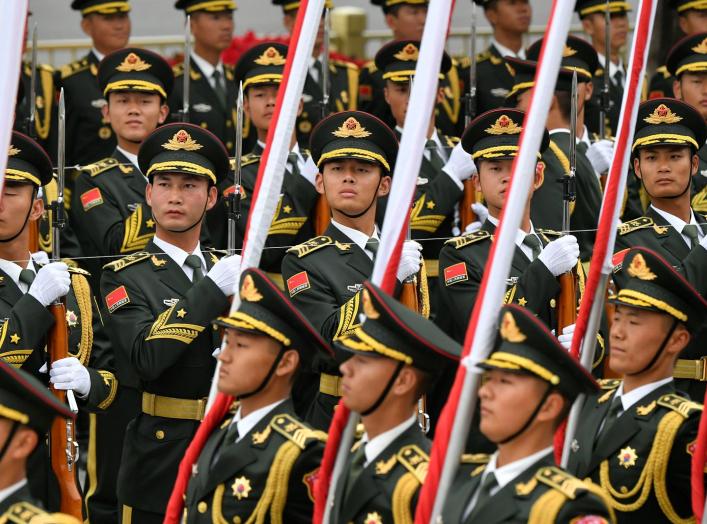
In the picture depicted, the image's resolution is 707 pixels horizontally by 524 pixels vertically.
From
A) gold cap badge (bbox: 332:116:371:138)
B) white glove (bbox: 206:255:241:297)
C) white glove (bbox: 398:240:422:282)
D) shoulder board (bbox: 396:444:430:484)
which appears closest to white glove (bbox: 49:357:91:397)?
white glove (bbox: 206:255:241:297)

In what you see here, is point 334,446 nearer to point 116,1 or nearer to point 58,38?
point 116,1

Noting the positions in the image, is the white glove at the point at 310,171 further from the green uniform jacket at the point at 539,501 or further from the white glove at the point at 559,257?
the green uniform jacket at the point at 539,501

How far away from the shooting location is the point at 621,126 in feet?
28.3

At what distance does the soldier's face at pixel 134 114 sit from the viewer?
12445 millimetres

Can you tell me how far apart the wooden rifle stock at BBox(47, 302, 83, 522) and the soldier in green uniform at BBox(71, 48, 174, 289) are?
1800 mm

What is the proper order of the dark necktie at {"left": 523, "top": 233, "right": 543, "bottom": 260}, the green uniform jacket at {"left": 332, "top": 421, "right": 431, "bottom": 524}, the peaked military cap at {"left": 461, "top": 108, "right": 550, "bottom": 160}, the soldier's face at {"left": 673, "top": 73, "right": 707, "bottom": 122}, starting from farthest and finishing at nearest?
the soldier's face at {"left": 673, "top": 73, "right": 707, "bottom": 122} → the peaked military cap at {"left": 461, "top": 108, "right": 550, "bottom": 160} → the dark necktie at {"left": 523, "top": 233, "right": 543, "bottom": 260} → the green uniform jacket at {"left": 332, "top": 421, "right": 431, "bottom": 524}

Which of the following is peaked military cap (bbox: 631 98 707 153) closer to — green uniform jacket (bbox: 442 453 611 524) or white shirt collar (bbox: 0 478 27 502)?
green uniform jacket (bbox: 442 453 611 524)

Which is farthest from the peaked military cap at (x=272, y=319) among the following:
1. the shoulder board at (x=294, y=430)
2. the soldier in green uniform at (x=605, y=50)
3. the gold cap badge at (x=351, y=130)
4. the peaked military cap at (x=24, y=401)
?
the soldier in green uniform at (x=605, y=50)

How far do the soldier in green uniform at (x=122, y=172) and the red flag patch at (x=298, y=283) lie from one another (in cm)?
156

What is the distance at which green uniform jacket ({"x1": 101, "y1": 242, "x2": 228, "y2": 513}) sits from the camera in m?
10.0

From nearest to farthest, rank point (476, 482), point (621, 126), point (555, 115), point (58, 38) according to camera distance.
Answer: point (476, 482) < point (621, 126) < point (555, 115) < point (58, 38)

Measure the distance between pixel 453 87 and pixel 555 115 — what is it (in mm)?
1950

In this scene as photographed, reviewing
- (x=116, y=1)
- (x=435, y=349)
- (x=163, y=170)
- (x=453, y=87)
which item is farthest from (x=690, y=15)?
(x=435, y=349)

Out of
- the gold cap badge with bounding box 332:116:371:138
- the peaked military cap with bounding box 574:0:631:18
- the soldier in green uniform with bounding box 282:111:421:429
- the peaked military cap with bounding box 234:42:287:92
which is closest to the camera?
the soldier in green uniform with bounding box 282:111:421:429
